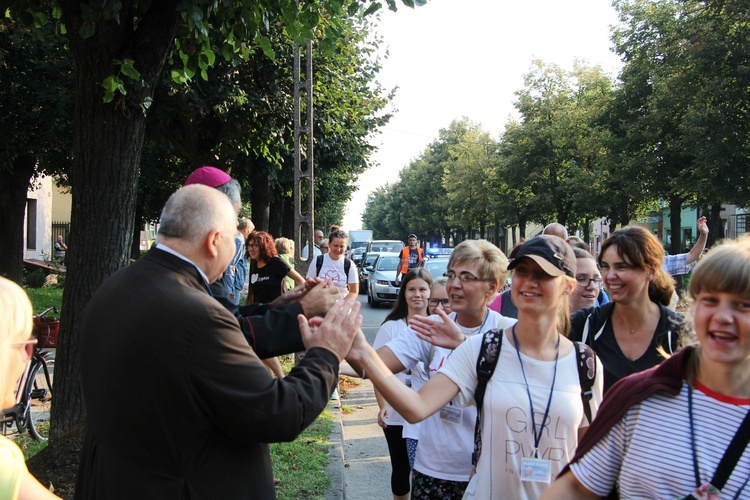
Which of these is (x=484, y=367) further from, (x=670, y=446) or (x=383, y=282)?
(x=383, y=282)

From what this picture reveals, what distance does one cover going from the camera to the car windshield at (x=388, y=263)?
2269 cm

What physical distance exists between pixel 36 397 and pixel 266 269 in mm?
2901

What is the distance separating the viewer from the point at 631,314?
139 inches

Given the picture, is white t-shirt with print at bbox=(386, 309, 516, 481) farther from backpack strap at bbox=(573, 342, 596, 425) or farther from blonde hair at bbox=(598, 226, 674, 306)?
backpack strap at bbox=(573, 342, 596, 425)

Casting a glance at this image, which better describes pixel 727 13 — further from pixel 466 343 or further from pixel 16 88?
pixel 466 343

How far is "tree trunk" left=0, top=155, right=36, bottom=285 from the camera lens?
17.9 meters

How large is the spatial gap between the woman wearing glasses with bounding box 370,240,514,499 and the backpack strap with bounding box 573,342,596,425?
2.41 ft

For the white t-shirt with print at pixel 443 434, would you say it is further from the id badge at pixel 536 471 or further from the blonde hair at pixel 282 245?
the blonde hair at pixel 282 245

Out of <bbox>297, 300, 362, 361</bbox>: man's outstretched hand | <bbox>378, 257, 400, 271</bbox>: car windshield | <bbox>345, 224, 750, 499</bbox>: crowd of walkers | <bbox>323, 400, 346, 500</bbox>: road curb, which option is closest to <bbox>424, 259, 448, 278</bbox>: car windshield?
<bbox>378, 257, 400, 271</bbox>: car windshield

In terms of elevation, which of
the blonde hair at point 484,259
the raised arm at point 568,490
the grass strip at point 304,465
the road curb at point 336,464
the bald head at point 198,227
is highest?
the bald head at point 198,227

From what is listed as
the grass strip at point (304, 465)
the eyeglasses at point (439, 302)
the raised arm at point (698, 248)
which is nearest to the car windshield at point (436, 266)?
the raised arm at point (698, 248)

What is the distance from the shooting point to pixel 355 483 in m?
6.12

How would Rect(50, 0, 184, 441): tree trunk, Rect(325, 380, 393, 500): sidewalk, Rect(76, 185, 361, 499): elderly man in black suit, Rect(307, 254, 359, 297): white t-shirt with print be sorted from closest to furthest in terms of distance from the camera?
Rect(76, 185, 361, 499): elderly man in black suit
Rect(50, 0, 184, 441): tree trunk
Rect(325, 380, 393, 500): sidewalk
Rect(307, 254, 359, 297): white t-shirt with print

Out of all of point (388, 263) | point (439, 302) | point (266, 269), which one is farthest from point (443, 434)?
point (388, 263)
